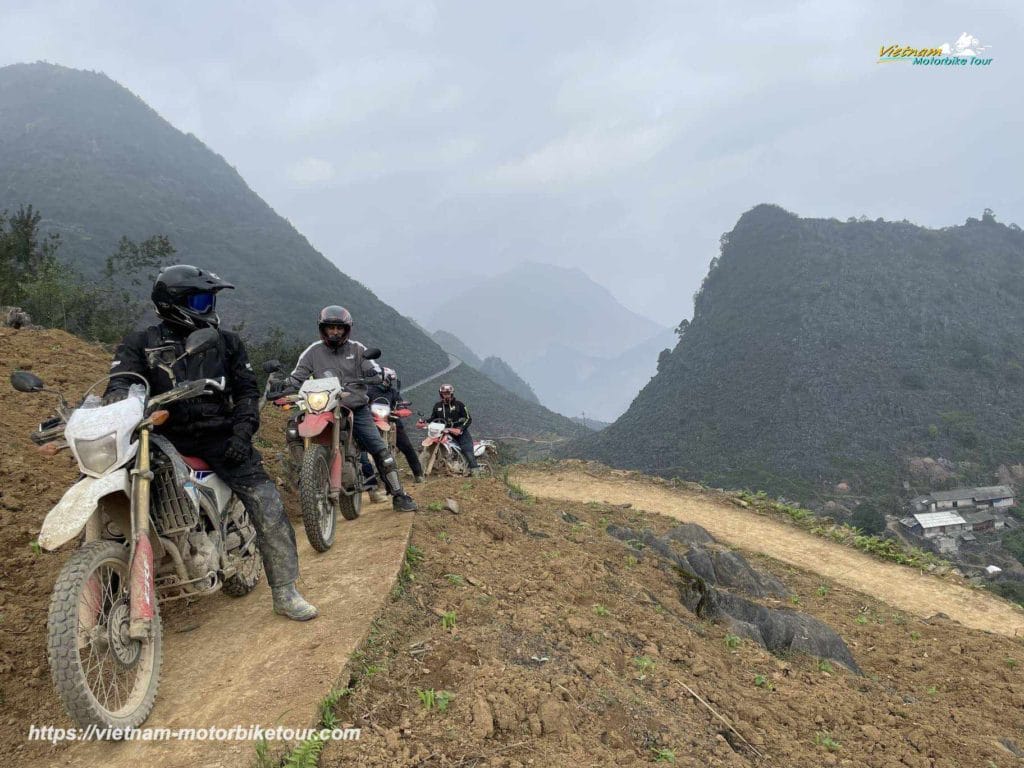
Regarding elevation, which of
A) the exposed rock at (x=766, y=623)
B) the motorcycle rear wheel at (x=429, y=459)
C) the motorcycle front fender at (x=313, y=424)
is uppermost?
the motorcycle front fender at (x=313, y=424)

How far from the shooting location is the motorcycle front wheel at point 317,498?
5.81 meters

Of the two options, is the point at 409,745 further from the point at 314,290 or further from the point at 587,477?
the point at 314,290

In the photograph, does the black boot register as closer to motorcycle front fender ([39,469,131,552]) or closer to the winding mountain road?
motorcycle front fender ([39,469,131,552])

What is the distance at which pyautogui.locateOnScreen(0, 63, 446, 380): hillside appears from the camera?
75.7 m

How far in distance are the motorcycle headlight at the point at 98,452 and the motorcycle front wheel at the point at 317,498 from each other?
2449 mm

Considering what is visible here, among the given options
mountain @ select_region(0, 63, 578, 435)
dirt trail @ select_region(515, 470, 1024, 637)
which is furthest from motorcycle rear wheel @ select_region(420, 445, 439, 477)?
mountain @ select_region(0, 63, 578, 435)

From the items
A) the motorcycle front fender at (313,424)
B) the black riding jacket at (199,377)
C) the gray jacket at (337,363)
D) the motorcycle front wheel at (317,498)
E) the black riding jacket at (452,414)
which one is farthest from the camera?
the black riding jacket at (452,414)

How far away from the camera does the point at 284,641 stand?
13.5 ft

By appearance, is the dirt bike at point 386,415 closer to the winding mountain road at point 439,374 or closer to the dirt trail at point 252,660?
the dirt trail at point 252,660

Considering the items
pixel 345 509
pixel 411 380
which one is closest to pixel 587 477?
pixel 345 509

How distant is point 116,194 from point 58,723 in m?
108

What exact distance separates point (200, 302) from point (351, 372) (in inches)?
125

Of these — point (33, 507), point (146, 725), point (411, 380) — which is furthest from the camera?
point (411, 380)

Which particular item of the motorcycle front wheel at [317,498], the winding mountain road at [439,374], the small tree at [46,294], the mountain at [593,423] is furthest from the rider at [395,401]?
the mountain at [593,423]
